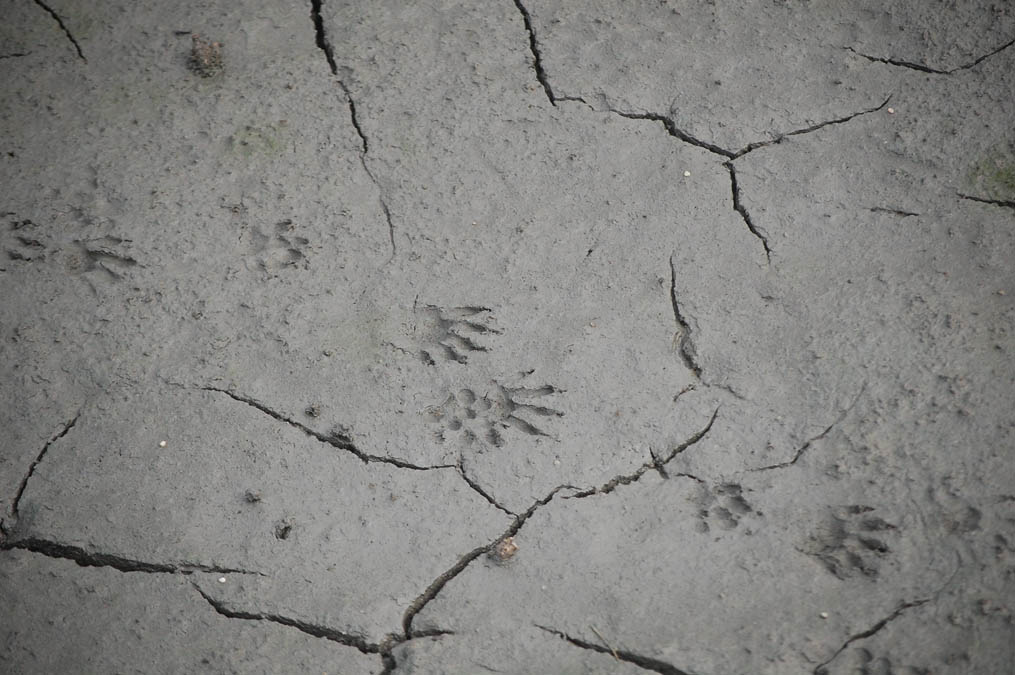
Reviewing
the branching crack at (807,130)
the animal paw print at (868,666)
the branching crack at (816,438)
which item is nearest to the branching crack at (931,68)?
the branching crack at (807,130)

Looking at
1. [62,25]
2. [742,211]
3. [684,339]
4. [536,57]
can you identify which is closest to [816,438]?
[684,339]

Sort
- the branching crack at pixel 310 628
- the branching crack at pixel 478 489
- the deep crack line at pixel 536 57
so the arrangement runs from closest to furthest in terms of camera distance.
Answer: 1. the branching crack at pixel 310 628
2. the branching crack at pixel 478 489
3. the deep crack line at pixel 536 57

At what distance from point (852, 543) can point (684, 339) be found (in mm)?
574

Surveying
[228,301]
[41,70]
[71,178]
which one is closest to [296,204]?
[228,301]

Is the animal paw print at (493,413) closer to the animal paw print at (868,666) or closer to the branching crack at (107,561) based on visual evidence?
the branching crack at (107,561)

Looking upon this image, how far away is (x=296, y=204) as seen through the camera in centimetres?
229

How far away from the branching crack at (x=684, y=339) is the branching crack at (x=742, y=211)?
0.24m

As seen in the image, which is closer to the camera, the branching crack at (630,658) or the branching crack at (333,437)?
the branching crack at (630,658)

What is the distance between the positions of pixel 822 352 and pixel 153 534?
1535 millimetres

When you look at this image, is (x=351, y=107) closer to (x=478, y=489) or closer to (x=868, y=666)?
(x=478, y=489)

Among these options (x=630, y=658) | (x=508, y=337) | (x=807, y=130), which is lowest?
(x=630, y=658)

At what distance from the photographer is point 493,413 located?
2.01 m

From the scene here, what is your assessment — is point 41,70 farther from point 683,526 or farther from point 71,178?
point 683,526

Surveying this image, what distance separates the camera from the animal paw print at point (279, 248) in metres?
2.21
